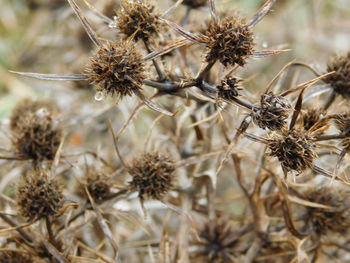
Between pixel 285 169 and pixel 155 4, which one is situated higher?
pixel 155 4

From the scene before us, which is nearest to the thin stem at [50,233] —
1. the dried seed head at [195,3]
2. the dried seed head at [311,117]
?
the dried seed head at [311,117]

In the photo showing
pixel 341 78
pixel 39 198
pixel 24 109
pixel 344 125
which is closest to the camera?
pixel 344 125

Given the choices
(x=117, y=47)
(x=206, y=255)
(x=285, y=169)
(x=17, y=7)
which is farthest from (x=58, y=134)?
(x=17, y=7)

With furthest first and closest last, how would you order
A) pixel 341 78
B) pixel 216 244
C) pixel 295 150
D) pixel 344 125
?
pixel 216 244 < pixel 341 78 < pixel 344 125 < pixel 295 150

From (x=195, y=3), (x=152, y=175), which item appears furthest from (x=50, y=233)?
(x=195, y=3)

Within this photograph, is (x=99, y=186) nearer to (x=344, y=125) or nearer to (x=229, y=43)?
(x=229, y=43)

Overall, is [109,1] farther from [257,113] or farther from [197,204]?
[257,113]

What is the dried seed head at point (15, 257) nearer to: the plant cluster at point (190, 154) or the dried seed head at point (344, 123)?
the plant cluster at point (190, 154)
